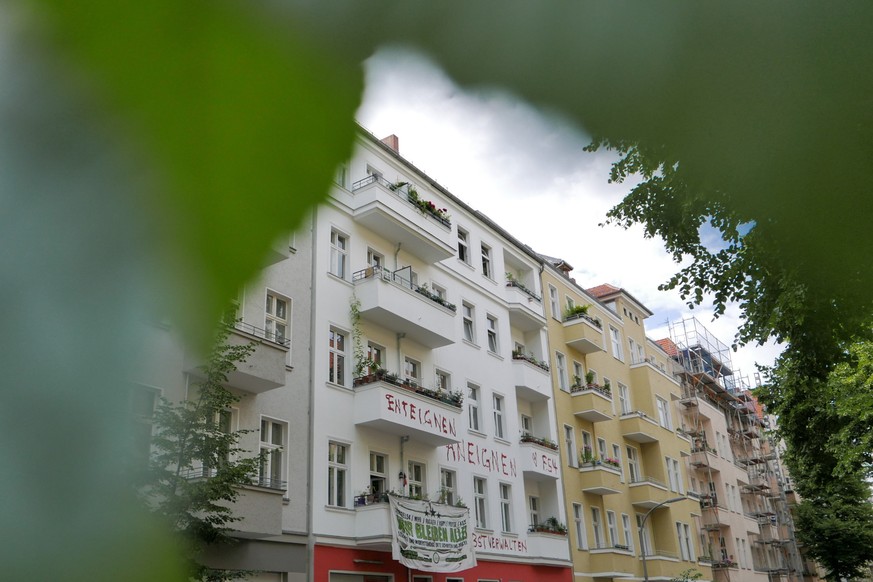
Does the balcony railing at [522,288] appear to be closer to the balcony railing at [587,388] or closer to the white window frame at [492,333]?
the white window frame at [492,333]

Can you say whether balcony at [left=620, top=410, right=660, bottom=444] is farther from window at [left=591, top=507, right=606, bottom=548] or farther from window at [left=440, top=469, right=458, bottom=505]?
window at [left=440, top=469, right=458, bottom=505]

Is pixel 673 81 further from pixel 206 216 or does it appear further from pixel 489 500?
pixel 489 500

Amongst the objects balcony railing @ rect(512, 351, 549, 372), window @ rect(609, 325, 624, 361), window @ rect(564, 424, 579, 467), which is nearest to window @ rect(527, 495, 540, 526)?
window @ rect(564, 424, 579, 467)

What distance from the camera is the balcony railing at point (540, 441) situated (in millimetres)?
20312

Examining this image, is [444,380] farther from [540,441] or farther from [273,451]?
[273,451]

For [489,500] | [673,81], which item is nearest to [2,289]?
[673,81]

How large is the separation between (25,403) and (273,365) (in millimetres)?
12401

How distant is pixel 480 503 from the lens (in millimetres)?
18344

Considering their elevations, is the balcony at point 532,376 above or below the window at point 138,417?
above

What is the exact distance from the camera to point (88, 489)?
13.4 inches

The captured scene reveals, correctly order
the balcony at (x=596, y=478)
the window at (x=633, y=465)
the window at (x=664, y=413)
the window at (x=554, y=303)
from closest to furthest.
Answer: the balcony at (x=596, y=478) < the window at (x=554, y=303) < the window at (x=633, y=465) < the window at (x=664, y=413)

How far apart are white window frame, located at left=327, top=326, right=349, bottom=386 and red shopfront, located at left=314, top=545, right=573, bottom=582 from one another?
3.11 meters

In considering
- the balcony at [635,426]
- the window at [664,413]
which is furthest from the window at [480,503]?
the window at [664,413]

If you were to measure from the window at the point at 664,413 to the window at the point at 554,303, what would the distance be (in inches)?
284
